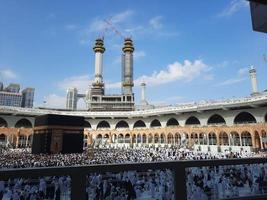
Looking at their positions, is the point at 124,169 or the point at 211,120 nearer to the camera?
the point at 124,169

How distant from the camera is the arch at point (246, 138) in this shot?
112 feet

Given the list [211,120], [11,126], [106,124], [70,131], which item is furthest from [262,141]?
[11,126]

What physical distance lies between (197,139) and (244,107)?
→ 33.2 ft

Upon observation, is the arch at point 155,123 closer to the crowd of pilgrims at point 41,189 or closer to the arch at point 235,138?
the arch at point 235,138

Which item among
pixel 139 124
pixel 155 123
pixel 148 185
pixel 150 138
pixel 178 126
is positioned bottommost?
pixel 148 185

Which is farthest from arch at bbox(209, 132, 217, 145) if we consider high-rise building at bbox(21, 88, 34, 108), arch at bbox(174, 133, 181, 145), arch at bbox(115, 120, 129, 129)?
high-rise building at bbox(21, 88, 34, 108)

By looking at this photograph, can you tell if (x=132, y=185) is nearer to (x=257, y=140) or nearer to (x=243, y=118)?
(x=257, y=140)

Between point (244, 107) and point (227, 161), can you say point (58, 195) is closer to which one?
point (227, 161)

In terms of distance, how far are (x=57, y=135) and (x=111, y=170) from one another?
29.1m

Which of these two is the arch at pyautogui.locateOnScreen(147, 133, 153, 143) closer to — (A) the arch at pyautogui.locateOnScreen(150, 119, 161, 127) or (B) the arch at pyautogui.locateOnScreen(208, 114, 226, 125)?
(A) the arch at pyautogui.locateOnScreen(150, 119, 161, 127)

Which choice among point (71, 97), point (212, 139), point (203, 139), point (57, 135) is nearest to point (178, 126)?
point (203, 139)

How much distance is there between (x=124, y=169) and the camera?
109 inches

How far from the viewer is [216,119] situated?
4212cm

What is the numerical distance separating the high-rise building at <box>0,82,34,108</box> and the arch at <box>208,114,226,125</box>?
121835 mm
